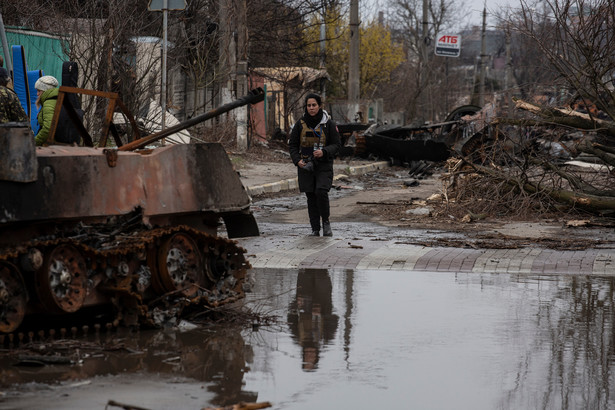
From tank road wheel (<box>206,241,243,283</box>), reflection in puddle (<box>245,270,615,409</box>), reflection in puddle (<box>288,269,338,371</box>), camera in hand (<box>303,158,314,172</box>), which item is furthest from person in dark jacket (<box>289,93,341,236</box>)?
tank road wheel (<box>206,241,243,283</box>)

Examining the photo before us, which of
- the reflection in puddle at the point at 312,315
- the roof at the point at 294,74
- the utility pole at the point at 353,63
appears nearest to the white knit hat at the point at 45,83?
the reflection in puddle at the point at 312,315

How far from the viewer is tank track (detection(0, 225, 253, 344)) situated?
6586mm

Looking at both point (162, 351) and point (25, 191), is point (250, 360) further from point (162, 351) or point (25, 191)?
point (25, 191)

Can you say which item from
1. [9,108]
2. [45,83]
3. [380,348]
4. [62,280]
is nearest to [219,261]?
[62,280]

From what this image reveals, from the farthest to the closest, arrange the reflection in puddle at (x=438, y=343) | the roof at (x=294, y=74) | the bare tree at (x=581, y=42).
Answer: the roof at (x=294, y=74) → the bare tree at (x=581, y=42) → the reflection in puddle at (x=438, y=343)

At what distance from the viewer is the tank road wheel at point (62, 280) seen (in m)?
6.63

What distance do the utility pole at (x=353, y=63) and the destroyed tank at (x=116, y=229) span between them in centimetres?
2503

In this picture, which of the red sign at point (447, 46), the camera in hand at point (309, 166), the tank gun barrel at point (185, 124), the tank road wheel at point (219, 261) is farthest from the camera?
the red sign at point (447, 46)

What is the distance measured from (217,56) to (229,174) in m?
18.8

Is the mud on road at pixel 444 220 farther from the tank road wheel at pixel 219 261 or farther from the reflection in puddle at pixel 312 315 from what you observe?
the tank road wheel at pixel 219 261

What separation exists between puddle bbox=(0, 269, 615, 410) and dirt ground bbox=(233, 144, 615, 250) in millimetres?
2902

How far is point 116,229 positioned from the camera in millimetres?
7402

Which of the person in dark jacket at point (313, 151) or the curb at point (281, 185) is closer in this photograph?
the person in dark jacket at point (313, 151)

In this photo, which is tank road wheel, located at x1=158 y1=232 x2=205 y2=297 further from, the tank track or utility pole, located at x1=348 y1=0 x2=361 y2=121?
utility pole, located at x1=348 y1=0 x2=361 y2=121
